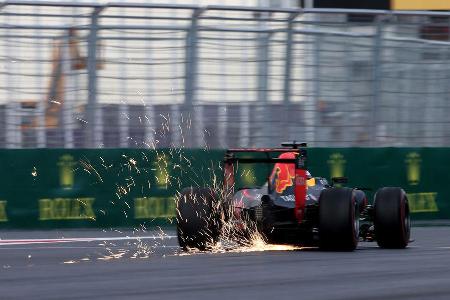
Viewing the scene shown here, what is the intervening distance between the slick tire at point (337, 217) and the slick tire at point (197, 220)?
3.44 feet

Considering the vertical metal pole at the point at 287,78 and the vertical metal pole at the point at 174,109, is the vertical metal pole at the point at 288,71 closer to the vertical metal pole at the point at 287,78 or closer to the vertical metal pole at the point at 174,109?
the vertical metal pole at the point at 287,78

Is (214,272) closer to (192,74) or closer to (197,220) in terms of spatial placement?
(197,220)

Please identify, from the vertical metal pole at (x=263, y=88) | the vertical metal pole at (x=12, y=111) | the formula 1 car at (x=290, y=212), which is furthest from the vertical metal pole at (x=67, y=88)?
the formula 1 car at (x=290, y=212)

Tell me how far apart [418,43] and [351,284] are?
9744 millimetres

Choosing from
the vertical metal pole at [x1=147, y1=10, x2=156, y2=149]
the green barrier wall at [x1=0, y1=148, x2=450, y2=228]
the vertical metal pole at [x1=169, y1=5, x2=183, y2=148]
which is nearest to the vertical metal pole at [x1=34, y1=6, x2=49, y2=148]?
the green barrier wall at [x1=0, y1=148, x2=450, y2=228]

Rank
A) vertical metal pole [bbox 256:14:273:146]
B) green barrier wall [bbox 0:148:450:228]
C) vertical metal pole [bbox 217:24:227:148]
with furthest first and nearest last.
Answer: vertical metal pole [bbox 256:14:273:146]
vertical metal pole [bbox 217:24:227:148]
green barrier wall [bbox 0:148:450:228]

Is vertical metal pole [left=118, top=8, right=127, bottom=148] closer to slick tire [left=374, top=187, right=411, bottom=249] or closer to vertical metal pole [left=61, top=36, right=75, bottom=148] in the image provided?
vertical metal pole [left=61, top=36, right=75, bottom=148]

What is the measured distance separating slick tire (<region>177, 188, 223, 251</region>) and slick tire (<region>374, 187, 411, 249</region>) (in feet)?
6.04

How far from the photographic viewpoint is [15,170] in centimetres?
1675

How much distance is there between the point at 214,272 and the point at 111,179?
6.79m

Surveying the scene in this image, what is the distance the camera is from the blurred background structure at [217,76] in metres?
16.7

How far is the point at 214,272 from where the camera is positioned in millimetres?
10633

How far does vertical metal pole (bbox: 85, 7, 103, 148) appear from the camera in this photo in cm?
1681

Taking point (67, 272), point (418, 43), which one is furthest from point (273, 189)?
point (418, 43)
